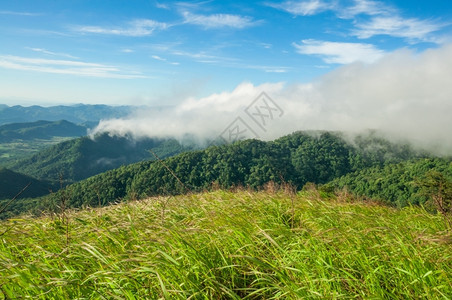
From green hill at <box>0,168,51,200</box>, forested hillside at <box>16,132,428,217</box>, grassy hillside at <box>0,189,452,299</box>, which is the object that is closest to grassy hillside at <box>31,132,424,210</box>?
forested hillside at <box>16,132,428,217</box>

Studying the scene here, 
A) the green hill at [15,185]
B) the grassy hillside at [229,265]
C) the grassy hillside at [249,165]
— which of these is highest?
the grassy hillside at [229,265]

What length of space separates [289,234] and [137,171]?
101 metres

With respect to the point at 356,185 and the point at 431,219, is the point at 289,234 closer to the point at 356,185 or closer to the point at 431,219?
the point at 431,219

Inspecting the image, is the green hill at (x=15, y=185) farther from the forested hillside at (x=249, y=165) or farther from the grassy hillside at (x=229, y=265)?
the grassy hillside at (x=229, y=265)

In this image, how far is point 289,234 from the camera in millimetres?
3059

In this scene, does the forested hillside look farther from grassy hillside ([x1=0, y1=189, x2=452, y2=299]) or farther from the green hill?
grassy hillside ([x1=0, y1=189, x2=452, y2=299])

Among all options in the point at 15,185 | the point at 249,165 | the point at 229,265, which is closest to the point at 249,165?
the point at 249,165

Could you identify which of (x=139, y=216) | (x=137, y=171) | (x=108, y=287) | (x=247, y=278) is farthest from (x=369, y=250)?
(x=137, y=171)

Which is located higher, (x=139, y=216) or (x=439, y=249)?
(x=439, y=249)

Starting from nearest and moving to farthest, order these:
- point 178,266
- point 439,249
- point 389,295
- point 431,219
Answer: point 389,295 → point 178,266 → point 439,249 → point 431,219

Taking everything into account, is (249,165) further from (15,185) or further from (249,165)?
(15,185)

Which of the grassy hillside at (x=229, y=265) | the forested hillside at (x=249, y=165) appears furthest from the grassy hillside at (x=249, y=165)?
the grassy hillside at (x=229, y=265)

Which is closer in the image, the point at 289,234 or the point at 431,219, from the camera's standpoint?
the point at 289,234

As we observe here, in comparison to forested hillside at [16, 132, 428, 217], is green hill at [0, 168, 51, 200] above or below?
below
